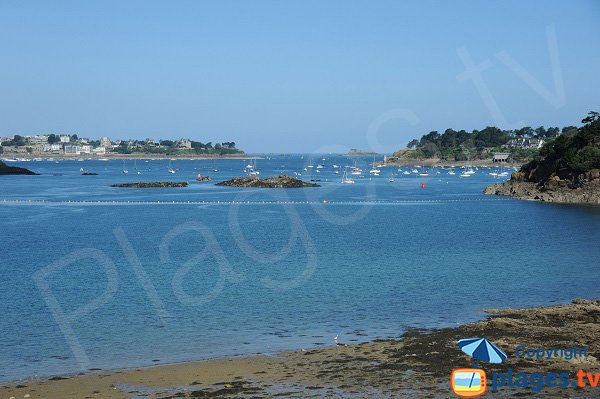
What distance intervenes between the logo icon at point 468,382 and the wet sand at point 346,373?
225 millimetres

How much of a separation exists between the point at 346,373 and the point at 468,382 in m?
3.08

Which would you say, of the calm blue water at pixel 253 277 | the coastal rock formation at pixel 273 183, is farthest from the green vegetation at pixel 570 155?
the coastal rock formation at pixel 273 183

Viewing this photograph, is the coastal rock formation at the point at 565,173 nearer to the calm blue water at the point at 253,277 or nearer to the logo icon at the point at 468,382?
the calm blue water at the point at 253,277

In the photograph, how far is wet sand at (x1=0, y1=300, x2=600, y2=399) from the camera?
54.4 ft

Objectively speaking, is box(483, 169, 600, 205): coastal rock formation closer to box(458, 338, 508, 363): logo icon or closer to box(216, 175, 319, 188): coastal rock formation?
box(216, 175, 319, 188): coastal rock formation

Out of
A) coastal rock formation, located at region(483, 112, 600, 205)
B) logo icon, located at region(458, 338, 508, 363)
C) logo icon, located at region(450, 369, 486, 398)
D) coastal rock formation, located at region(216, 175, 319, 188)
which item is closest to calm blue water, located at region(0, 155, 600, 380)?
logo icon, located at region(458, 338, 508, 363)

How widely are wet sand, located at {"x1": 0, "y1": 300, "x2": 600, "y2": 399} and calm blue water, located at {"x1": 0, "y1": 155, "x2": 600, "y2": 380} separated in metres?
1.31

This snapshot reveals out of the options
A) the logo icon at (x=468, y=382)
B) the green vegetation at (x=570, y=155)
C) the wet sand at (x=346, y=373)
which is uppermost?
the green vegetation at (x=570, y=155)

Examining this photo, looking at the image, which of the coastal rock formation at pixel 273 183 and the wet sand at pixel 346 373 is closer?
the wet sand at pixel 346 373

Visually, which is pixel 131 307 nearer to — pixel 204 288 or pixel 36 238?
pixel 204 288

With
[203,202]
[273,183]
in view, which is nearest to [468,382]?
[203,202]

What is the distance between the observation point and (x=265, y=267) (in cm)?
3797

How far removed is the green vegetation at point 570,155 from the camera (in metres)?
82.6

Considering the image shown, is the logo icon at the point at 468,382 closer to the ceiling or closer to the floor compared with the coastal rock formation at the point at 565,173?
closer to the floor
